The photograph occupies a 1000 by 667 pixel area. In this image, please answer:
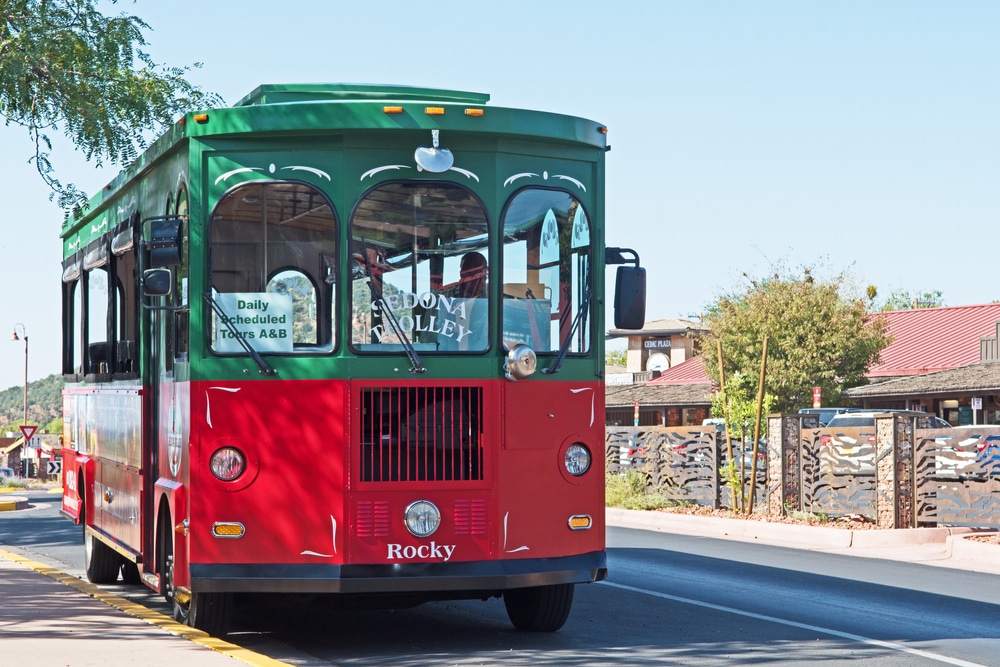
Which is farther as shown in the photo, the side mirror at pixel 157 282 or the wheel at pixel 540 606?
the wheel at pixel 540 606

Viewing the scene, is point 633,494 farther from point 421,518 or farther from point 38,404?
point 38,404

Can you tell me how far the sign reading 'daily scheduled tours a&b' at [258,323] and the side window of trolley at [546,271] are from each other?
55.0 inches

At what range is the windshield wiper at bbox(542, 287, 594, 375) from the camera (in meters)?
9.09

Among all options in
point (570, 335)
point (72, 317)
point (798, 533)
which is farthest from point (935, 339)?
point (570, 335)

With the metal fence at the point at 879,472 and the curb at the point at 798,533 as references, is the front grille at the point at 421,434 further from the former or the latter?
the metal fence at the point at 879,472

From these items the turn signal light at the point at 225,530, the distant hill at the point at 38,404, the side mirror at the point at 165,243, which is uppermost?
the side mirror at the point at 165,243

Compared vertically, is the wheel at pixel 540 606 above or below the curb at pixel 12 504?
above

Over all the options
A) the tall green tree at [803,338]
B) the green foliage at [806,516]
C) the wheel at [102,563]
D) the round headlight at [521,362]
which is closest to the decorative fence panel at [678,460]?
the green foliage at [806,516]

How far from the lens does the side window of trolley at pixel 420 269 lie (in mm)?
8789

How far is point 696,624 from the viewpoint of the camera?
10.7 m

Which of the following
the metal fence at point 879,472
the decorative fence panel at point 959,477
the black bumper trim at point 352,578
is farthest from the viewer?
the metal fence at point 879,472

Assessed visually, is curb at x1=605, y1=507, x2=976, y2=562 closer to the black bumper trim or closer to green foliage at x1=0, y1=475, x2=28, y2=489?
the black bumper trim

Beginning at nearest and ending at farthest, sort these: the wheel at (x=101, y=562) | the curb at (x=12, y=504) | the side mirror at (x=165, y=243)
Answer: the side mirror at (x=165, y=243) → the wheel at (x=101, y=562) → the curb at (x=12, y=504)

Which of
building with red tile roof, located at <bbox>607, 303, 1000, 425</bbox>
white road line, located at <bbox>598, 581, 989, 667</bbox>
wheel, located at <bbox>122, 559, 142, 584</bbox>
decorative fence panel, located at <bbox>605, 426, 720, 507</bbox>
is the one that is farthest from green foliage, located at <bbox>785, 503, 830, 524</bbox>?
building with red tile roof, located at <bbox>607, 303, 1000, 425</bbox>
